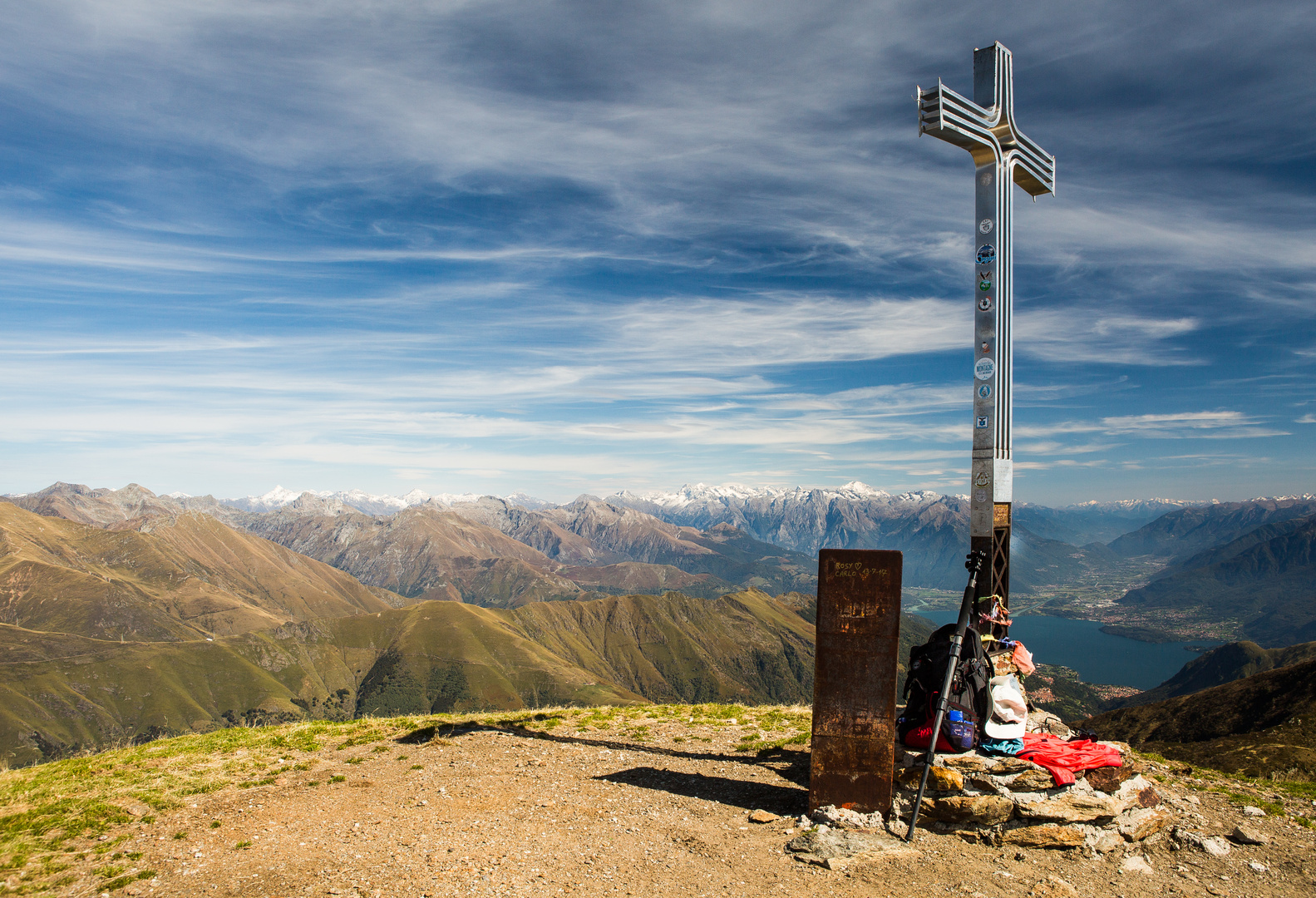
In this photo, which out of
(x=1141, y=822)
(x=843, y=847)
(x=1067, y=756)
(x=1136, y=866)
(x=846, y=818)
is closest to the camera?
(x=1136, y=866)

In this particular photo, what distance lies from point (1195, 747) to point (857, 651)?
27460 mm

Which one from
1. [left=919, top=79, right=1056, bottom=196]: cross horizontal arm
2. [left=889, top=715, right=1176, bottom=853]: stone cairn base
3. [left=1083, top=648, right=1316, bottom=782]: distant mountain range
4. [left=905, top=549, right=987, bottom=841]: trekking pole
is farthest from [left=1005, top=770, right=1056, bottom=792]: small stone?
[left=1083, top=648, right=1316, bottom=782]: distant mountain range

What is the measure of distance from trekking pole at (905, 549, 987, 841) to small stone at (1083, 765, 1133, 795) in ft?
9.14

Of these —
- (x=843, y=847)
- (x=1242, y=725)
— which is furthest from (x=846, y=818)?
(x=1242, y=725)

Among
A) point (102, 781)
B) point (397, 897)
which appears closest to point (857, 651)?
point (397, 897)

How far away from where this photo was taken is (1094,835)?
11.1 m

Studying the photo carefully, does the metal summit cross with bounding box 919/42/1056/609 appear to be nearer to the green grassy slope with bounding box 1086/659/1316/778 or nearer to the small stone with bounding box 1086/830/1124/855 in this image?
the small stone with bounding box 1086/830/1124/855

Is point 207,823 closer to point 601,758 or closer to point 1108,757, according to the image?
point 601,758

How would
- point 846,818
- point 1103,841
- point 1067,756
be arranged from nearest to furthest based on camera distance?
1. point 1103,841
2. point 846,818
3. point 1067,756

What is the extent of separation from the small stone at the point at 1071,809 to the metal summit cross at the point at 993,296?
18.5ft

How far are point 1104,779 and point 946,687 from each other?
11.8 feet

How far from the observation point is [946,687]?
11.8m

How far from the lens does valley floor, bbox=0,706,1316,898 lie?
1005cm

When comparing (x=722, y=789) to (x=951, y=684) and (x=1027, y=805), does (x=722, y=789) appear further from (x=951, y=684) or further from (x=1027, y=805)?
(x=1027, y=805)
